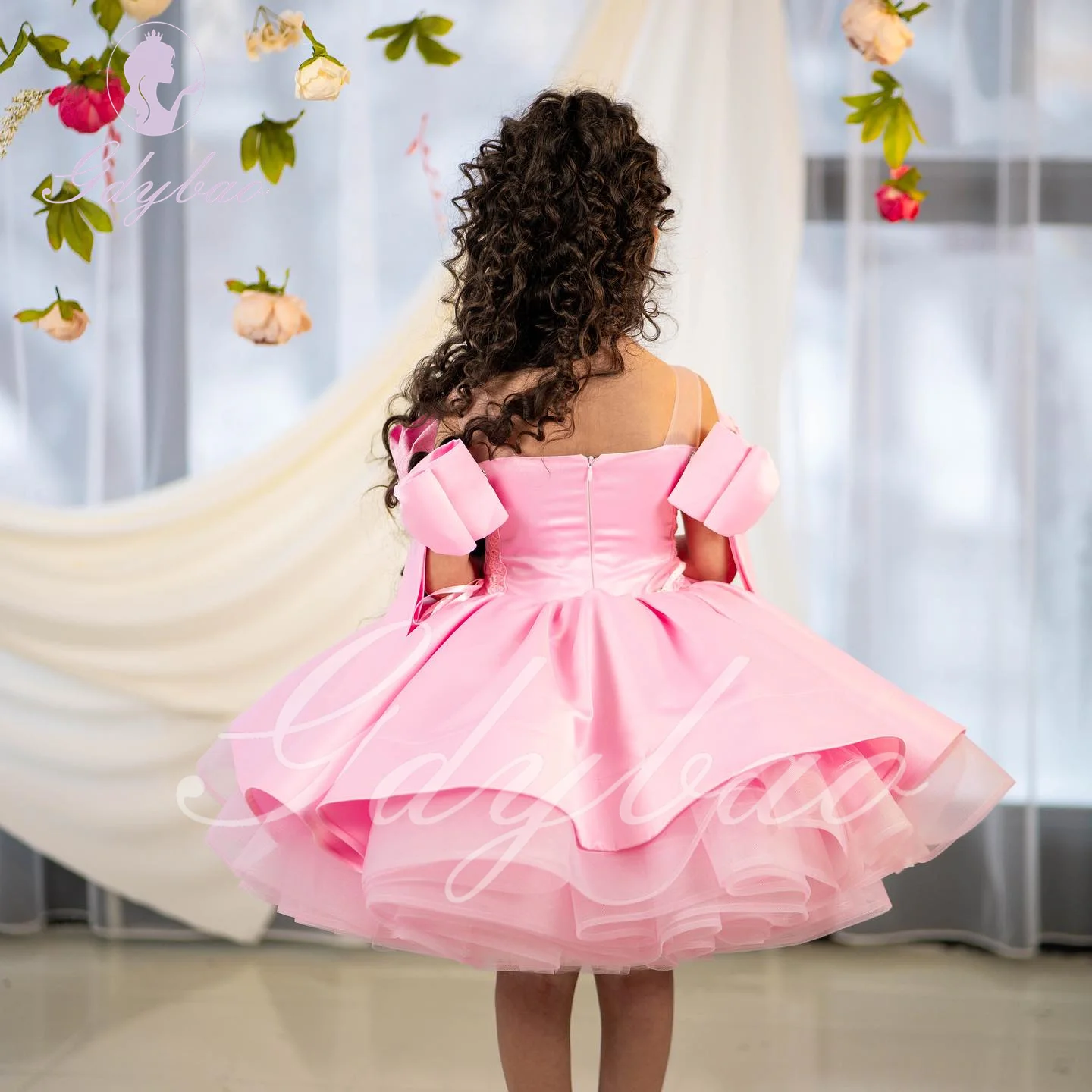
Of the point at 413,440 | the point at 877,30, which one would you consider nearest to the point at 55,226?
the point at 413,440

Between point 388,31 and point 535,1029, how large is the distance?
1.80 metres

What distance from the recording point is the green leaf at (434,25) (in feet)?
7.41

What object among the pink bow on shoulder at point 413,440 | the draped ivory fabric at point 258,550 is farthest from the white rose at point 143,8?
the pink bow on shoulder at point 413,440

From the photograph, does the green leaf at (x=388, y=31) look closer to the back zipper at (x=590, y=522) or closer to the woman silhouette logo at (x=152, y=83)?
the woman silhouette logo at (x=152, y=83)

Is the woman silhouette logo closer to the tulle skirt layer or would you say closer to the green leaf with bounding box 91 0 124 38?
the green leaf with bounding box 91 0 124 38

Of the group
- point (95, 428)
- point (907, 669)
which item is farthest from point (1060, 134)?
point (95, 428)

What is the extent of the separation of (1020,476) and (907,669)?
1.49 feet

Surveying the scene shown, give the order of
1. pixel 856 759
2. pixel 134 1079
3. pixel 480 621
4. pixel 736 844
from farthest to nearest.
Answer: pixel 134 1079
pixel 480 621
pixel 856 759
pixel 736 844

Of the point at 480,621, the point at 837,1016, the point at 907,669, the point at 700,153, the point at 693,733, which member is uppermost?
the point at 700,153

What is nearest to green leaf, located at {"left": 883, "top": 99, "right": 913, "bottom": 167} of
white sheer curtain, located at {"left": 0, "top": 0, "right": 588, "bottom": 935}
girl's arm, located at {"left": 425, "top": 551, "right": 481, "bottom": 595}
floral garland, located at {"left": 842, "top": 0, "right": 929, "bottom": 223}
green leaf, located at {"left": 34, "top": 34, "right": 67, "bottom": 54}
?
floral garland, located at {"left": 842, "top": 0, "right": 929, "bottom": 223}

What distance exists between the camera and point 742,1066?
1991mm

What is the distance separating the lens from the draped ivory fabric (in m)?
2.27

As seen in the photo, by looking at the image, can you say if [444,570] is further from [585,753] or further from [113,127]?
[113,127]

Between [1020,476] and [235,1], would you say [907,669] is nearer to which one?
[1020,476]
